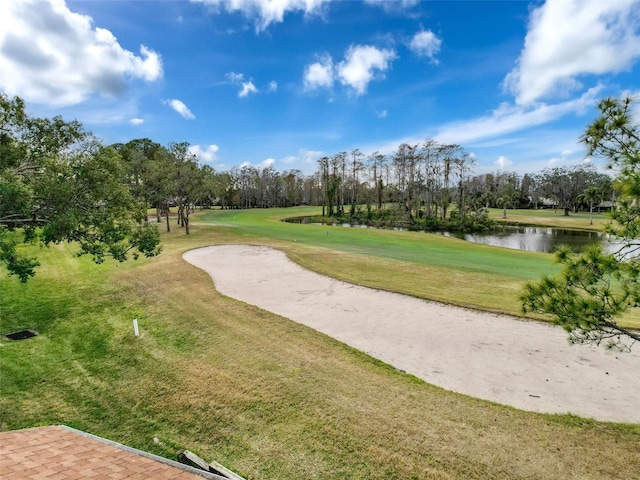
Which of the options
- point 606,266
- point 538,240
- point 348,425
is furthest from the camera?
point 538,240

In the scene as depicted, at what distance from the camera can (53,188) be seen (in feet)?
29.9

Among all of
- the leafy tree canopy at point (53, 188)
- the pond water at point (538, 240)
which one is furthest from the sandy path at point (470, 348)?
the pond water at point (538, 240)

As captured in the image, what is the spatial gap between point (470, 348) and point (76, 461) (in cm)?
832

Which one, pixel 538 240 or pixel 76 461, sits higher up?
pixel 76 461

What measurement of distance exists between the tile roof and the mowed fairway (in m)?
0.84

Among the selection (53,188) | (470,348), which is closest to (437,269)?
(470,348)

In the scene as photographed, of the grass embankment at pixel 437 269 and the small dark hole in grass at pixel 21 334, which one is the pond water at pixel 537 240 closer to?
the grass embankment at pixel 437 269

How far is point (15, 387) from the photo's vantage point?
7.30m

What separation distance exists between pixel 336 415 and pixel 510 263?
18.1m

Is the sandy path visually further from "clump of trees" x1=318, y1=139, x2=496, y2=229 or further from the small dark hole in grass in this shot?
"clump of trees" x1=318, y1=139, x2=496, y2=229

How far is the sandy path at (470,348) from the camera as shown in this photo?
675 cm

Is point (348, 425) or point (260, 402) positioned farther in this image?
point (260, 402)

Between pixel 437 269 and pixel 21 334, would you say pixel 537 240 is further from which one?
pixel 21 334

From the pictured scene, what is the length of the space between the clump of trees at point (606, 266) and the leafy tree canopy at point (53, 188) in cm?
1079
